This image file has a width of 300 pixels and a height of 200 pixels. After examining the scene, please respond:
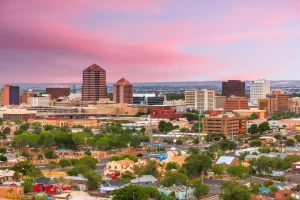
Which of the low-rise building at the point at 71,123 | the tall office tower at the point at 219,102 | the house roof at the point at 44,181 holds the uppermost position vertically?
the tall office tower at the point at 219,102

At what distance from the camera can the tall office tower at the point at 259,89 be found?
104438mm

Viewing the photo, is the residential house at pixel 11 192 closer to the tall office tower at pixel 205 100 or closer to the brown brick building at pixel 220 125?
the brown brick building at pixel 220 125

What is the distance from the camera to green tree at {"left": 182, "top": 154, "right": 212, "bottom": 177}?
27844mm

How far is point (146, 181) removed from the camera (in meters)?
25.5

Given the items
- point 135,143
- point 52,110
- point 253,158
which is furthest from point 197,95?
point 253,158

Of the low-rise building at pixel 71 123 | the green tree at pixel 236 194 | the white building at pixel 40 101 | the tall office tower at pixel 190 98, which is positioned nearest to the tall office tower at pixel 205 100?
the tall office tower at pixel 190 98

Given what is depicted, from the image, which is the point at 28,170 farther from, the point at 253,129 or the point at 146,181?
the point at 253,129

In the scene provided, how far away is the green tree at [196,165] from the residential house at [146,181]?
209 centimetres

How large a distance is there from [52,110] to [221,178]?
56484mm

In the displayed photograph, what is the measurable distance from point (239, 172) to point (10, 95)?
83.9m

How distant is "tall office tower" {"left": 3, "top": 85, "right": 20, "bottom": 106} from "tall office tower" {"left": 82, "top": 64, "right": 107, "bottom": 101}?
19517 millimetres

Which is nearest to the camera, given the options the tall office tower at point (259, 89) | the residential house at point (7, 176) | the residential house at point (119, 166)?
the residential house at point (7, 176)

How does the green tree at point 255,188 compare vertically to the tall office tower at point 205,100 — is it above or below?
below

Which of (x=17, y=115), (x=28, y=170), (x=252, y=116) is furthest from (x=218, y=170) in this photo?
(x=17, y=115)
